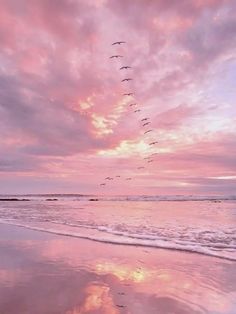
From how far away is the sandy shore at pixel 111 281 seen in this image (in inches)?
238

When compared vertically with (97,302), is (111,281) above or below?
above

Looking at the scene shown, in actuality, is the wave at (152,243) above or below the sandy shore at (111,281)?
above

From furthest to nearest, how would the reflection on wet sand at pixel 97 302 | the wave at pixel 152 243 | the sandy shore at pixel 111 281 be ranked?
the wave at pixel 152 243, the sandy shore at pixel 111 281, the reflection on wet sand at pixel 97 302

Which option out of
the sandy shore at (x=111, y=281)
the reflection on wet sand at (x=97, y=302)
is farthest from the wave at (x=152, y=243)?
the reflection on wet sand at (x=97, y=302)

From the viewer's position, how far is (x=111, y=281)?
768cm

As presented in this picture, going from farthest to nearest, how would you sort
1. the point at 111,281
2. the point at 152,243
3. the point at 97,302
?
1. the point at 152,243
2. the point at 111,281
3. the point at 97,302

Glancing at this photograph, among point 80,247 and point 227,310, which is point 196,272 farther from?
point 80,247

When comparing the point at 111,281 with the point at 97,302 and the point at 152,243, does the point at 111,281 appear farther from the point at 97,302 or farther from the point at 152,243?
the point at 152,243

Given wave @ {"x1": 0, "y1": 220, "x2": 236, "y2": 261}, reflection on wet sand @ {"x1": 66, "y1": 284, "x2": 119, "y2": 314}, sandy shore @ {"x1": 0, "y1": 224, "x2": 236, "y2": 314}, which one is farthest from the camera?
wave @ {"x1": 0, "y1": 220, "x2": 236, "y2": 261}

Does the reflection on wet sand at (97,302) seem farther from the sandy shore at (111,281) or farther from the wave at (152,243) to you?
the wave at (152,243)

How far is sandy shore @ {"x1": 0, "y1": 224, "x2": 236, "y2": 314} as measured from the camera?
6.04 meters

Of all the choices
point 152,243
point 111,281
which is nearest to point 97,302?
point 111,281

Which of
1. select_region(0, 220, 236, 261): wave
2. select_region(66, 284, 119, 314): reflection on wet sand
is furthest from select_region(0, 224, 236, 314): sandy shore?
select_region(0, 220, 236, 261): wave

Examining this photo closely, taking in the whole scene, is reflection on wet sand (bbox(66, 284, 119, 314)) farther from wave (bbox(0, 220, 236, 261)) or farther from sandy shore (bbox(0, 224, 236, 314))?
wave (bbox(0, 220, 236, 261))
